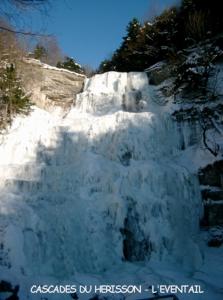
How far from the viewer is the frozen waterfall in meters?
9.33

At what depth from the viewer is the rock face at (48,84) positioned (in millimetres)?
17922

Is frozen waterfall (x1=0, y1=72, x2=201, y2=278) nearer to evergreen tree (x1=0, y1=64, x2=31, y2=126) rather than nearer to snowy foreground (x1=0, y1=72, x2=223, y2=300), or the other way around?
snowy foreground (x1=0, y1=72, x2=223, y2=300)

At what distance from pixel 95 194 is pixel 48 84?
29.3ft

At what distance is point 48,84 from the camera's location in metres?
18.7

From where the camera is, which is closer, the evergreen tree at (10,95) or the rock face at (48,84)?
the evergreen tree at (10,95)

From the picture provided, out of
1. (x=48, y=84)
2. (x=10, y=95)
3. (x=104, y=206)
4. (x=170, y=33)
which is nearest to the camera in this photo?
(x=104, y=206)

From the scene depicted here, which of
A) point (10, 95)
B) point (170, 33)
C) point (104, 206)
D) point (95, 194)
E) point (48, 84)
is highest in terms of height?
point (170, 33)

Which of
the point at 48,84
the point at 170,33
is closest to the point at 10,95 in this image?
the point at 48,84

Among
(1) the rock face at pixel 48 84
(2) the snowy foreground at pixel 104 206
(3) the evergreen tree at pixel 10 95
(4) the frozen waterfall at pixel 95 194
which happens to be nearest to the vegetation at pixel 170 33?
(1) the rock face at pixel 48 84

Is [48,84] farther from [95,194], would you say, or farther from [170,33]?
[95,194]

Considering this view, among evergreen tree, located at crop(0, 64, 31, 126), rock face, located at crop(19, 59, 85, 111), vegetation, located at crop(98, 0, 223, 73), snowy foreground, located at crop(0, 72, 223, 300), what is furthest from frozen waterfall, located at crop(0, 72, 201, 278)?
vegetation, located at crop(98, 0, 223, 73)

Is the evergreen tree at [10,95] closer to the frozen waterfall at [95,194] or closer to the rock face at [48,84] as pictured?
the frozen waterfall at [95,194]

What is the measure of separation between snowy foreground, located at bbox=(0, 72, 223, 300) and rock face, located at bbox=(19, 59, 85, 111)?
238 cm

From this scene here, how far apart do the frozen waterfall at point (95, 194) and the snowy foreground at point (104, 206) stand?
3 centimetres
